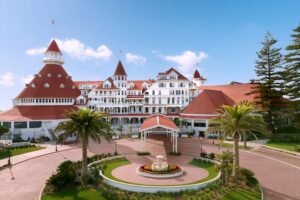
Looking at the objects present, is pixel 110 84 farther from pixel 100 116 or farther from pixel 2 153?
pixel 100 116

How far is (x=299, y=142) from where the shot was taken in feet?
152

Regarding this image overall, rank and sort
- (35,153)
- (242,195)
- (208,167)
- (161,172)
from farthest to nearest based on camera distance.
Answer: (35,153)
(208,167)
(161,172)
(242,195)

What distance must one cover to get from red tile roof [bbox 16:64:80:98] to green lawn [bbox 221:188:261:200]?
4517cm

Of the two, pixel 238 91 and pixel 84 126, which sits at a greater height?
pixel 238 91

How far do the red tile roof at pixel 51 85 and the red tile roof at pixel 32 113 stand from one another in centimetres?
297

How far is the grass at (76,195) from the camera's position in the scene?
2144 cm

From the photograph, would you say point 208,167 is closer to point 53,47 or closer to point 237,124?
point 237,124

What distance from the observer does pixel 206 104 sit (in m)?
58.2

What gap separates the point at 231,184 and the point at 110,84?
153 feet

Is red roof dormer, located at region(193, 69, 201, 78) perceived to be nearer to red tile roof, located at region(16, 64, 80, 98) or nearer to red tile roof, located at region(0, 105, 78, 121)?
red tile roof, located at region(16, 64, 80, 98)

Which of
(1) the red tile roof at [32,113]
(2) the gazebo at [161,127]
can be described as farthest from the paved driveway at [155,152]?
(1) the red tile roof at [32,113]

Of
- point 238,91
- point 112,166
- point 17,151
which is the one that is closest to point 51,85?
point 17,151

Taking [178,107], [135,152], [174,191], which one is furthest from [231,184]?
[178,107]

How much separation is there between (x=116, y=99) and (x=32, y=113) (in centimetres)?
2176
